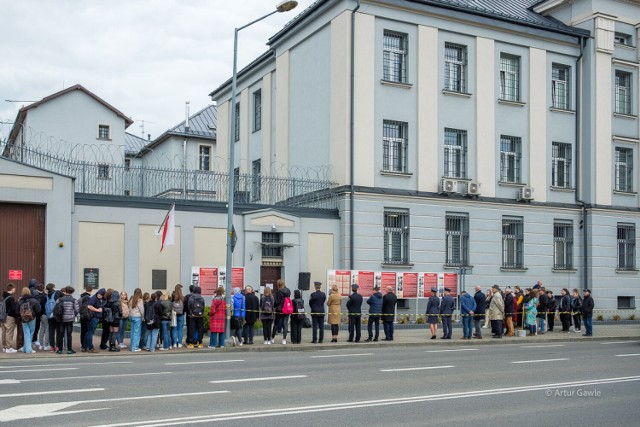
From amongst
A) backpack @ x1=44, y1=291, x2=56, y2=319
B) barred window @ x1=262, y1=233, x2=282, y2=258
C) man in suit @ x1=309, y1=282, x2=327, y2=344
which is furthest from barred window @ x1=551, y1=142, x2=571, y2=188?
backpack @ x1=44, y1=291, x2=56, y2=319

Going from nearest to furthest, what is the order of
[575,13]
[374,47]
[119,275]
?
[119,275] < [374,47] < [575,13]

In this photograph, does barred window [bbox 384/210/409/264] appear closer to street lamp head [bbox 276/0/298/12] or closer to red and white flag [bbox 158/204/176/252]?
red and white flag [bbox 158/204/176/252]

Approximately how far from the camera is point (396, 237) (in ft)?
99.6

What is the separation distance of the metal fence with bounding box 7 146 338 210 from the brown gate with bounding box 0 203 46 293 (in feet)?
4.84

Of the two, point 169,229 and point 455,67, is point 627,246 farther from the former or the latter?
point 169,229

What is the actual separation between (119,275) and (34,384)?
506 inches

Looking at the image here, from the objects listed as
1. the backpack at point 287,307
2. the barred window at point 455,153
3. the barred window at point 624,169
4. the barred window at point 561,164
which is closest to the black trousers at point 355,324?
the backpack at point 287,307

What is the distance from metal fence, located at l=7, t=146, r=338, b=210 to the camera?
25453 millimetres

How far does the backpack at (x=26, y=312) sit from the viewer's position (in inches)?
774

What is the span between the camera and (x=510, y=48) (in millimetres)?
33125

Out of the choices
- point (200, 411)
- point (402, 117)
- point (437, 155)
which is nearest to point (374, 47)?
point (402, 117)

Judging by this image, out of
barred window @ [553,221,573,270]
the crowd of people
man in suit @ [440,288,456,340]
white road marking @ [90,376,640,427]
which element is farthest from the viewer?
barred window @ [553,221,573,270]

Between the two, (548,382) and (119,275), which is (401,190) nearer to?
(119,275)

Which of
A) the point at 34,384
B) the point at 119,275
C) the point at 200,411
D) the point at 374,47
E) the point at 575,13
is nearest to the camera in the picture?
the point at 200,411
